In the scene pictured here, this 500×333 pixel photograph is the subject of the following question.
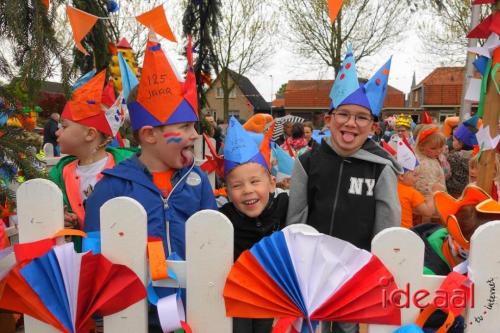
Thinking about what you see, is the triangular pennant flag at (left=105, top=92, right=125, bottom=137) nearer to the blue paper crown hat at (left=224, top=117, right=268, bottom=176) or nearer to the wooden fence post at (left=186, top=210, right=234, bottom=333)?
the blue paper crown hat at (left=224, top=117, right=268, bottom=176)

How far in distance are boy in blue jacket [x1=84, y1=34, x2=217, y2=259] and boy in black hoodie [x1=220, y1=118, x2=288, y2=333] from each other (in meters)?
0.21

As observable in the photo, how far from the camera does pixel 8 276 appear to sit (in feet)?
5.23

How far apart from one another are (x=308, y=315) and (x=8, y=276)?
1097mm

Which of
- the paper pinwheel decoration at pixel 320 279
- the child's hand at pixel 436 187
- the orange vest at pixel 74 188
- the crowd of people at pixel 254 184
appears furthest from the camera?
the child's hand at pixel 436 187

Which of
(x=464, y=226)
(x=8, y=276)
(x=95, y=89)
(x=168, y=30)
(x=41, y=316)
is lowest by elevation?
(x=41, y=316)

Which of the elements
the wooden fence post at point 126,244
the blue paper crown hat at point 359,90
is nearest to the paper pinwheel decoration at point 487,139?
the blue paper crown hat at point 359,90

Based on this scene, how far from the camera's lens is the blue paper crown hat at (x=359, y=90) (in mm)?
2266

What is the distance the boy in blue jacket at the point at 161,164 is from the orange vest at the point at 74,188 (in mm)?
629

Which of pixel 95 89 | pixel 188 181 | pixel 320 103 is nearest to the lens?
pixel 188 181

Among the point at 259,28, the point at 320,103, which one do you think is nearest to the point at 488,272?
the point at 259,28

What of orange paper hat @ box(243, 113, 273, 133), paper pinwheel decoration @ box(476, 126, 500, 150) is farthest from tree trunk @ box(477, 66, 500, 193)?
orange paper hat @ box(243, 113, 273, 133)

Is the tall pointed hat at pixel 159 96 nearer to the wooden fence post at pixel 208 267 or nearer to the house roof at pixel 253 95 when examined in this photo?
the wooden fence post at pixel 208 267

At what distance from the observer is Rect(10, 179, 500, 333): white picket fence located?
1.47 meters

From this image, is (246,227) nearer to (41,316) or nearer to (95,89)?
(41,316)
